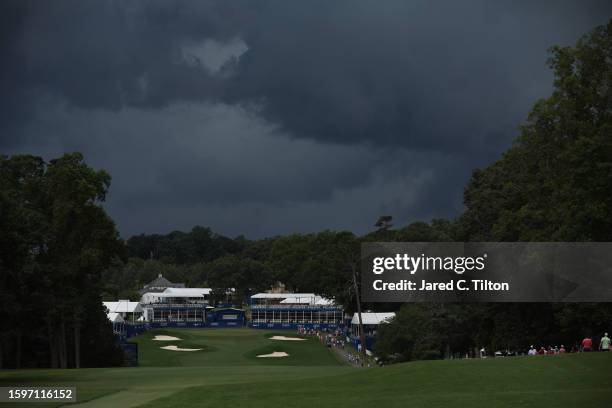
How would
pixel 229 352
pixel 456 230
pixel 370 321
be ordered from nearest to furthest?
pixel 456 230
pixel 229 352
pixel 370 321

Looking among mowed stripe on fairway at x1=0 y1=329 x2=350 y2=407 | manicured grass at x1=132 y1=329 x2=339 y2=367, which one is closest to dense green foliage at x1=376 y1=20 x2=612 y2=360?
mowed stripe on fairway at x1=0 y1=329 x2=350 y2=407

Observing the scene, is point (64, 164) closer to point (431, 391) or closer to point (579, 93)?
point (579, 93)

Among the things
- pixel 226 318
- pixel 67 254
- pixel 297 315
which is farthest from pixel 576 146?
pixel 226 318

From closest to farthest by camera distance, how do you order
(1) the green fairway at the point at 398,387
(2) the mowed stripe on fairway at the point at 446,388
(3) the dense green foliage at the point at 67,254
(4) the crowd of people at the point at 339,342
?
1. (2) the mowed stripe on fairway at the point at 446,388
2. (1) the green fairway at the point at 398,387
3. (3) the dense green foliage at the point at 67,254
4. (4) the crowd of people at the point at 339,342

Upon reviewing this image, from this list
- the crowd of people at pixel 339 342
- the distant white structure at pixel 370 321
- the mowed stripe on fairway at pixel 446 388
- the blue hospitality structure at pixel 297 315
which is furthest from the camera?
the blue hospitality structure at pixel 297 315

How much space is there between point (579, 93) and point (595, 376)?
15370 millimetres

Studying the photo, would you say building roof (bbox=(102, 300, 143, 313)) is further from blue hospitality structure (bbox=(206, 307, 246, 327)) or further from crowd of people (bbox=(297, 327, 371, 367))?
crowd of people (bbox=(297, 327, 371, 367))


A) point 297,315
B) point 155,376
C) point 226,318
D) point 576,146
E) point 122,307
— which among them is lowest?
point 226,318

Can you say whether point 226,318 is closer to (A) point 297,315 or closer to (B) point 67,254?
(A) point 297,315

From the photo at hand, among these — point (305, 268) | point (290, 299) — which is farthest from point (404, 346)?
point (305, 268)

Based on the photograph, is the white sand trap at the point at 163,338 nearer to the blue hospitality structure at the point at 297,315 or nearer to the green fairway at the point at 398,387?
the blue hospitality structure at the point at 297,315

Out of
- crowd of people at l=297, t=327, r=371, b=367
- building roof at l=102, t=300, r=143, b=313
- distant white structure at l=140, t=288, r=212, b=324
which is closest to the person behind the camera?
crowd of people at l=297, t=327, r=371, b=367

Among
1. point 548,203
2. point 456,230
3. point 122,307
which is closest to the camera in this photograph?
point 548,203

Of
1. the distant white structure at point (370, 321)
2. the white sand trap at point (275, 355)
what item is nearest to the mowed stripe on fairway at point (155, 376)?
the white sand trap at point (275, 355)
